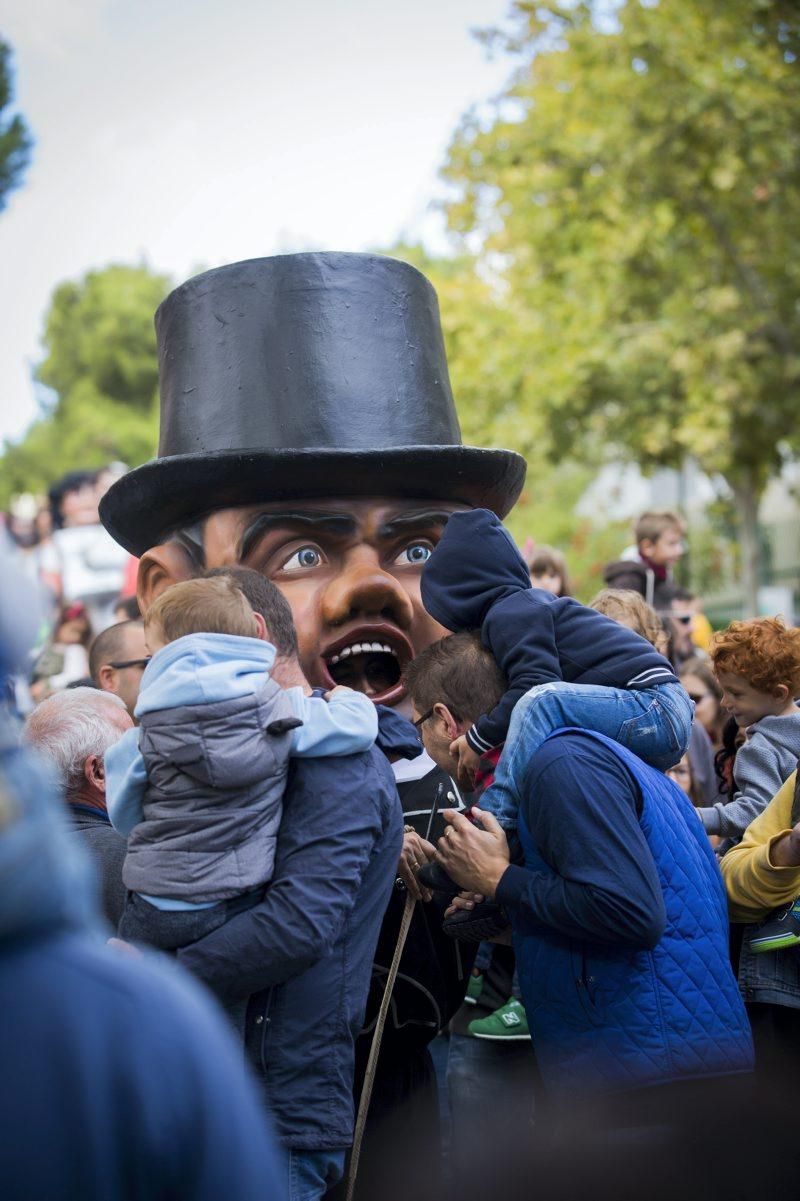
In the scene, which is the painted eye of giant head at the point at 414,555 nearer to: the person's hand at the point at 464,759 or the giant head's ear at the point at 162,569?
the giant head's ear at the point at 162,569

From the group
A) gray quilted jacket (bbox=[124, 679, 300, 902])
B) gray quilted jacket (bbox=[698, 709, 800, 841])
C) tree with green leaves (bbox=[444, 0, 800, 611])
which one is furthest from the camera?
tree with green leaves (bbox=[444, 0, 800, 611])

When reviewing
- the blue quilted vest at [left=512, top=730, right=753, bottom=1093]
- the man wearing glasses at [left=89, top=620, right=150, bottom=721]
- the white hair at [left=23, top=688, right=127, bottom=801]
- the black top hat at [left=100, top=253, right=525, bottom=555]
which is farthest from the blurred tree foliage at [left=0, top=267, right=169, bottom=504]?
the blue quilted vest at [left=512, top=730, right=753, bottom=1093]

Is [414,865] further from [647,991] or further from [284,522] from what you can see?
[284,522]

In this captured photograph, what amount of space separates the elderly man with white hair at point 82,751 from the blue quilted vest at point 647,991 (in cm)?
101

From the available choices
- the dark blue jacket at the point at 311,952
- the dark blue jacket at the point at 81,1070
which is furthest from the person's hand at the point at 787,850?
the dark blue jacket at the point at 81,1070

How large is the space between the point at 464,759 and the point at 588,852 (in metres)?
0.53

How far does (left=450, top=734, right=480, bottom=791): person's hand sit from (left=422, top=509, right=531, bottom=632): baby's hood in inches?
12.0

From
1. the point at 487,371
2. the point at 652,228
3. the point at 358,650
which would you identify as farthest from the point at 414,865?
the point at 487,371

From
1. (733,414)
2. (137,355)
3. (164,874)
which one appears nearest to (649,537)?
(164,874)

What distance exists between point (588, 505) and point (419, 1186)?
2879 centimetres

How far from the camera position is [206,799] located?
2533 millimetres

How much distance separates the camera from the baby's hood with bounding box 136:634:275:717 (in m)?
2.49

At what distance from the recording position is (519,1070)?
397cm

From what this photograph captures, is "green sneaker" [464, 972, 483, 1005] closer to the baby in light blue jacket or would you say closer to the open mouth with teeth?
the open mouth with teeth
